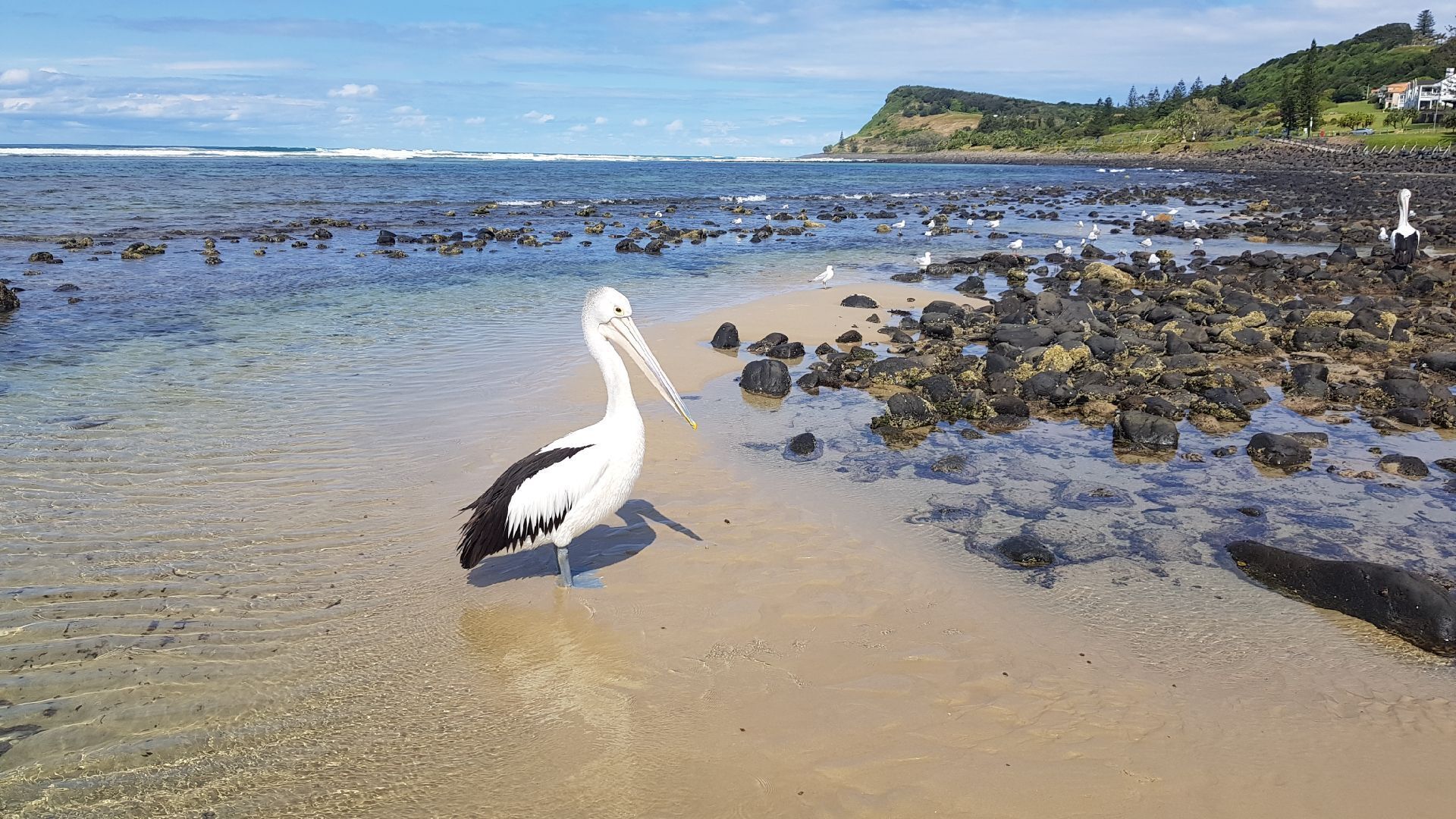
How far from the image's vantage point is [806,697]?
411cm

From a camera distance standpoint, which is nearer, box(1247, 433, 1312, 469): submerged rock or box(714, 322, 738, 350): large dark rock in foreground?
box(1247, 433, 1312, 469): submerged rock

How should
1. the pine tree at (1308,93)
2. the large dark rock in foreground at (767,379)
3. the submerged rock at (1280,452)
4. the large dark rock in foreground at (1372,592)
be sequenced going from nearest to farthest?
1. the large dark rock in foreground at (1372,592)
2. the submerged rock at (1280,452)
3. the large dark rock in foreground at (767,379)
4. the pine tree at (1308,93)

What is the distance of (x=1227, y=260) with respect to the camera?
1841cm

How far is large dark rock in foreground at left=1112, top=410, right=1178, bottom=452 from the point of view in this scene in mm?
7469

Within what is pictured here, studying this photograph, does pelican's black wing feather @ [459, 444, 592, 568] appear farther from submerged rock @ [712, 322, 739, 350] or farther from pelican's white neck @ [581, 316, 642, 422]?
submerged rock @ [712, 322, 739, 350]

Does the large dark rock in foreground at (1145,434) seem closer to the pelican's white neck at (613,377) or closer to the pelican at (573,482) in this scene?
the pelican at (573,482)

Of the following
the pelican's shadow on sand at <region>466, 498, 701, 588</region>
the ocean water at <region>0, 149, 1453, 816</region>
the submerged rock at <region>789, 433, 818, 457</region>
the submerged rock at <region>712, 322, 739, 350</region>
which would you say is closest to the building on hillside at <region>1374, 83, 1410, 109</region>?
the ocean water at <region>0, 149, 1453, 816</region>

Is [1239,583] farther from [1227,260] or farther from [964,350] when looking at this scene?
[1227,260]

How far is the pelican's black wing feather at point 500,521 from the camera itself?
192 inches

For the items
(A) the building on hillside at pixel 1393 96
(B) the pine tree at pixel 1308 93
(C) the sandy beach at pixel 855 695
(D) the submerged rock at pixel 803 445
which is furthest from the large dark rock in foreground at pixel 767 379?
(A) the building on hillside at pixel 1393 96

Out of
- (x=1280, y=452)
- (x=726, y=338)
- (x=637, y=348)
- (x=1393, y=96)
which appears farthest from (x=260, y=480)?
(x=1393, y=96)

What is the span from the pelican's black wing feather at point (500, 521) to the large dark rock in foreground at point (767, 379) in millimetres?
4439

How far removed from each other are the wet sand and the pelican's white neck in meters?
1.07

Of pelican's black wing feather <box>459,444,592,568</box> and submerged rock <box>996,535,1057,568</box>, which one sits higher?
pelican's black wing feather <box>459,444,592,568</box>
